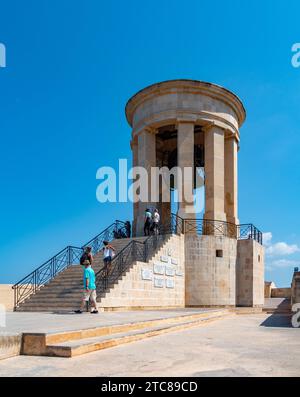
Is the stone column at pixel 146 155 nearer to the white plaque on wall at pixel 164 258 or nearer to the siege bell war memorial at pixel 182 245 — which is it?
the siege bell war memorial at pixel 182 245

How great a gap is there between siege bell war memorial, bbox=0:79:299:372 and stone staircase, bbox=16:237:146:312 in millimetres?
47

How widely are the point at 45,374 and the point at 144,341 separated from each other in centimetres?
288

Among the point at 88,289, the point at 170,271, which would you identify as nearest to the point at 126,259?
the point at 170,271

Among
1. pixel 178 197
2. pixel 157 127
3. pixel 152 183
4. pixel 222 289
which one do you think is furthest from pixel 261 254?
pixel 157 127

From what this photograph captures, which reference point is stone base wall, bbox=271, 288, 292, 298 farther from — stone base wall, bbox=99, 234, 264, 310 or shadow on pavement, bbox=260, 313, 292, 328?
shadow on pavement, bbox=260, 313, 292, 328

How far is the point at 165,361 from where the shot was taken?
4.89 m

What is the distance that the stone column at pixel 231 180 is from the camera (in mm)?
23703

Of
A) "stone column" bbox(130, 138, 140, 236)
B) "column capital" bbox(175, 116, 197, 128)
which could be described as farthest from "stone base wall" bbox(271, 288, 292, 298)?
"column capital" bbox(175, 116, 197, 128)

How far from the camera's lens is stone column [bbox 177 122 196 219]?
2145 centimetres

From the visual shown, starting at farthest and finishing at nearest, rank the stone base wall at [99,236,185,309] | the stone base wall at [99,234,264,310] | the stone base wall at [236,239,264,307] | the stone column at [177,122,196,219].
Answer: the stone column at [177,122,196,219] → the stone base wall at [236,239,264,307] → the stone base wall at [99,234,264,310] → the stone base wall at [99,236,185,309]

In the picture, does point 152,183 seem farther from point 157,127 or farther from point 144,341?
point 144,341

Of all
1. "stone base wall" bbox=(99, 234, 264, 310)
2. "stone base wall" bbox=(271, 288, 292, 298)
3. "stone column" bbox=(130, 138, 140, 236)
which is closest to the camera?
"stone base wall" bbox=(99, 234, 264, 310)

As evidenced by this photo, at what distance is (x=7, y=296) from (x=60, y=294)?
2.80 meters
